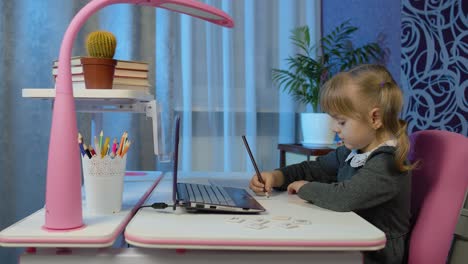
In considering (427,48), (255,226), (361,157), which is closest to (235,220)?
(255,226)

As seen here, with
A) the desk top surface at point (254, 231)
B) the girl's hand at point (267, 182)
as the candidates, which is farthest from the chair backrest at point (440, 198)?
the girl's hand at point (267, 182)

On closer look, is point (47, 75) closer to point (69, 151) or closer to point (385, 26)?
point (69, 151)

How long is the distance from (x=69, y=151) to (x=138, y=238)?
19 centimetres

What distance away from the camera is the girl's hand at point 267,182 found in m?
1.20

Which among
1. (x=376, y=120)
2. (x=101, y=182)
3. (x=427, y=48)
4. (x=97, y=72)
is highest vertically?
(x=427, y=48)

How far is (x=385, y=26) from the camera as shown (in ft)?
9.23

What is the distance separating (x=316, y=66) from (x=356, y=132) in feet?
4.49

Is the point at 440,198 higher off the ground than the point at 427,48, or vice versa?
the point at 427,48

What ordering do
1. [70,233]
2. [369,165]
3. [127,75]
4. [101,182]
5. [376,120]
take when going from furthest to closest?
1. [127,75]
2. [376,120]
3. [369,165]
4. [101,182]
5. [70,233]

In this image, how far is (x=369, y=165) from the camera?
1.04m

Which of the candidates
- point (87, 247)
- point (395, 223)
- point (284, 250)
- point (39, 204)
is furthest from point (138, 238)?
point (39, 204)

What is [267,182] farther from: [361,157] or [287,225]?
[287,225]

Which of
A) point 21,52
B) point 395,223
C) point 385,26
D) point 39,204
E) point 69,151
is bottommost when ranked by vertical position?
point 39,204

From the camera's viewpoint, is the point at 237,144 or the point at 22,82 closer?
the point at 22,82
